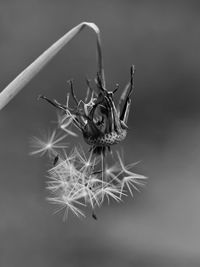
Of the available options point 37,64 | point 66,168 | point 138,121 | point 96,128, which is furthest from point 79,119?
point 138,121

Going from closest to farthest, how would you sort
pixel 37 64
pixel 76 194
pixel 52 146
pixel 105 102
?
pixel 37 64
pixel 105 102
pixel 76 194
pixel 52 146

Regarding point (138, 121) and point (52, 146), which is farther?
point (138, 121)

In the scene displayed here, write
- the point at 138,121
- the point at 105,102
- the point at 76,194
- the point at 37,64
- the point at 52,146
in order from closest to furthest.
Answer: the point at 37,64 < the point at 105,102 < the point at 76,194 < the point at 52,146 < the point at 138,121

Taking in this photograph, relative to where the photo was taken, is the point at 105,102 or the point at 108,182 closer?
the point at 105,102

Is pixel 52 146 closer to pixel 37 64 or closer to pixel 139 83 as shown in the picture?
pixel 37 64

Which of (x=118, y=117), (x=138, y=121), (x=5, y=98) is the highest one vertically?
(x=138, y=121)

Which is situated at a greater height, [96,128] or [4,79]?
[4,79]

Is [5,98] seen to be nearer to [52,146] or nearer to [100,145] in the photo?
[100,145]

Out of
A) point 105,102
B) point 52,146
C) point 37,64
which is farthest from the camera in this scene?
point 52,146

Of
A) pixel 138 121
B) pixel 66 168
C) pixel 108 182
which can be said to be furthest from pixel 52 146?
pixel 138 121
